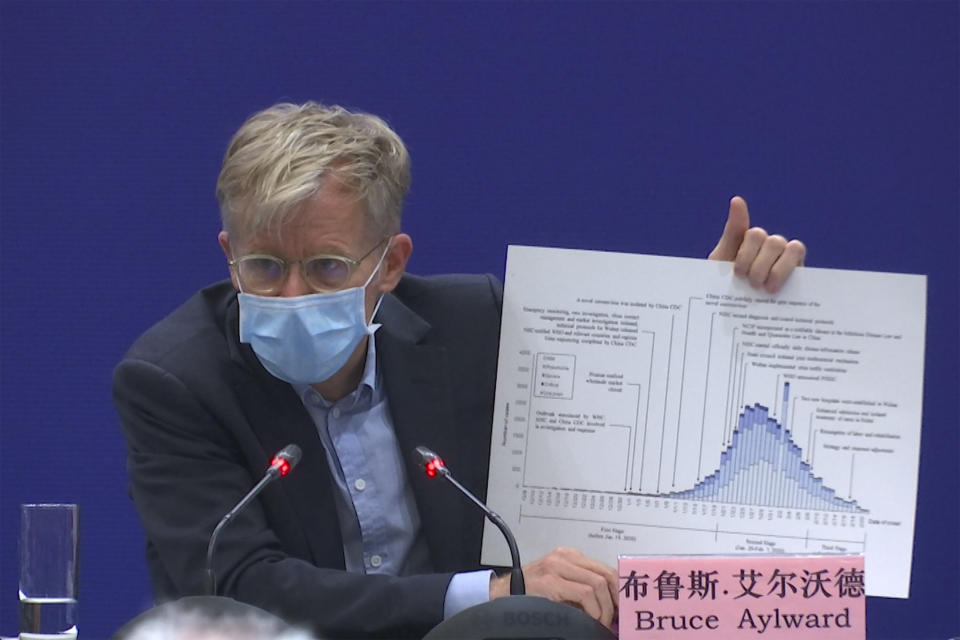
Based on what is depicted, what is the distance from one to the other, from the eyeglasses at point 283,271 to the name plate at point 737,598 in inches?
22.4

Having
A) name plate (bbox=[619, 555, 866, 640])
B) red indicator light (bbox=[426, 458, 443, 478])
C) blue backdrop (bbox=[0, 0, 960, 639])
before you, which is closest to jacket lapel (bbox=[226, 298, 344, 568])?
red indicator light (bbox=[426, 458, 443, 478])

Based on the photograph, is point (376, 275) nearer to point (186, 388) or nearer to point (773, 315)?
point (186, 388)

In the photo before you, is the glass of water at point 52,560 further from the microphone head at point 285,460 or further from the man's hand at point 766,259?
the man's hand at point 766,259

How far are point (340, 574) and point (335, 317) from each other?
320 mm

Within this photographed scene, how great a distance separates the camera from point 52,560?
1350 millimetres

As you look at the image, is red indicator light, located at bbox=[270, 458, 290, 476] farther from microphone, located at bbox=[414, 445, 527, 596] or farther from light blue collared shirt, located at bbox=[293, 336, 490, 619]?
light blue collared shirt, located at bbox=[293, 336, 490, 619]

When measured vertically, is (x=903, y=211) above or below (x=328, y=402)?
above

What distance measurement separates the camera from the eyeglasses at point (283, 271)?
149 cm

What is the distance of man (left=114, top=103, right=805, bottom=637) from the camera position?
145cm

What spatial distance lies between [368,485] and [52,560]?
43cm

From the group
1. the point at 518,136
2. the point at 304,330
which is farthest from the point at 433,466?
the point at 518,136

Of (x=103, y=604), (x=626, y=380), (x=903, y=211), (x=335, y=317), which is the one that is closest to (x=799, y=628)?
(x=626, y=380)

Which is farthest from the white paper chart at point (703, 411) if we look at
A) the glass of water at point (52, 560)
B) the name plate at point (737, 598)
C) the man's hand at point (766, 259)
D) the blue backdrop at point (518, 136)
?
the blue backdrop at point (518, 136)

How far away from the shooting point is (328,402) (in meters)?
1.64
